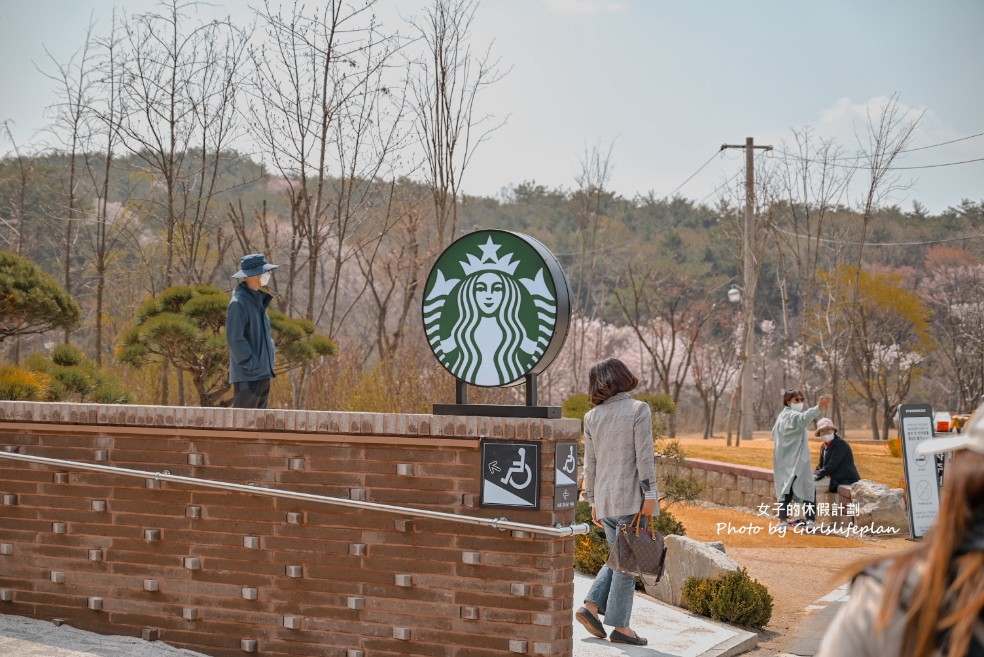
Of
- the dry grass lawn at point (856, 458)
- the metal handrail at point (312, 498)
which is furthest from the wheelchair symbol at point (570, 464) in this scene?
the dry grass lawn at point (856, 458)

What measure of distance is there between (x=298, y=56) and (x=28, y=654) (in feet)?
30.5

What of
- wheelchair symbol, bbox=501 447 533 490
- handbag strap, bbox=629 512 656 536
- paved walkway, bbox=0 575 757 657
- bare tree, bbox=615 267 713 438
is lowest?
paved walkway, bbox=0 575 757 657

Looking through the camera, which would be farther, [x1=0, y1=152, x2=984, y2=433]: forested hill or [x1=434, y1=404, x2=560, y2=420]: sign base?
[x1=0, y1=152, x2=984, y2=433]: forested hill

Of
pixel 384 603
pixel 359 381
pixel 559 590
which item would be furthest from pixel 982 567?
pixel 359 381

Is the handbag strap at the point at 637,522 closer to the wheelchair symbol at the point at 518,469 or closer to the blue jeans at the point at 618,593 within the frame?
the blue jeans at the point at 618,593

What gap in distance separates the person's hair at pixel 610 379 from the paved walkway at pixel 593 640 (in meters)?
1.50

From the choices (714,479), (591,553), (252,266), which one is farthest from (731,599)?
(714,479)

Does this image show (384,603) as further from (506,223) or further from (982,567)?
(506,223)

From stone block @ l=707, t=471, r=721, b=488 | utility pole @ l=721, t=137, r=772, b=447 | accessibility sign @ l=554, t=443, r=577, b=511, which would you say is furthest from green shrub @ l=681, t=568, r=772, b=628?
utility pole @ l=721, t=137, r=772, b=447

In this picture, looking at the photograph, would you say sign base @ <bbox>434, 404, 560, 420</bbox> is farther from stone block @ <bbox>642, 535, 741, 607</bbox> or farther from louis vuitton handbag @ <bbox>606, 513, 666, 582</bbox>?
stone block @ <bbox>642, 535, 741, 607</bbox>

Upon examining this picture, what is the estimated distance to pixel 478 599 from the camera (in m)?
5.19

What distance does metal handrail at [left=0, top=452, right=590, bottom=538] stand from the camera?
508 centimetres

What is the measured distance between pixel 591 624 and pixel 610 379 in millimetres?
1482

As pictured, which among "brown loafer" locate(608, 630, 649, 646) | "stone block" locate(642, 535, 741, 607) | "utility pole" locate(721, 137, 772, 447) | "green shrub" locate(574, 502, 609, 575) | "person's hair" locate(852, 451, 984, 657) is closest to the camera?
"person's hair" locate(852, 451, 984, 657)
